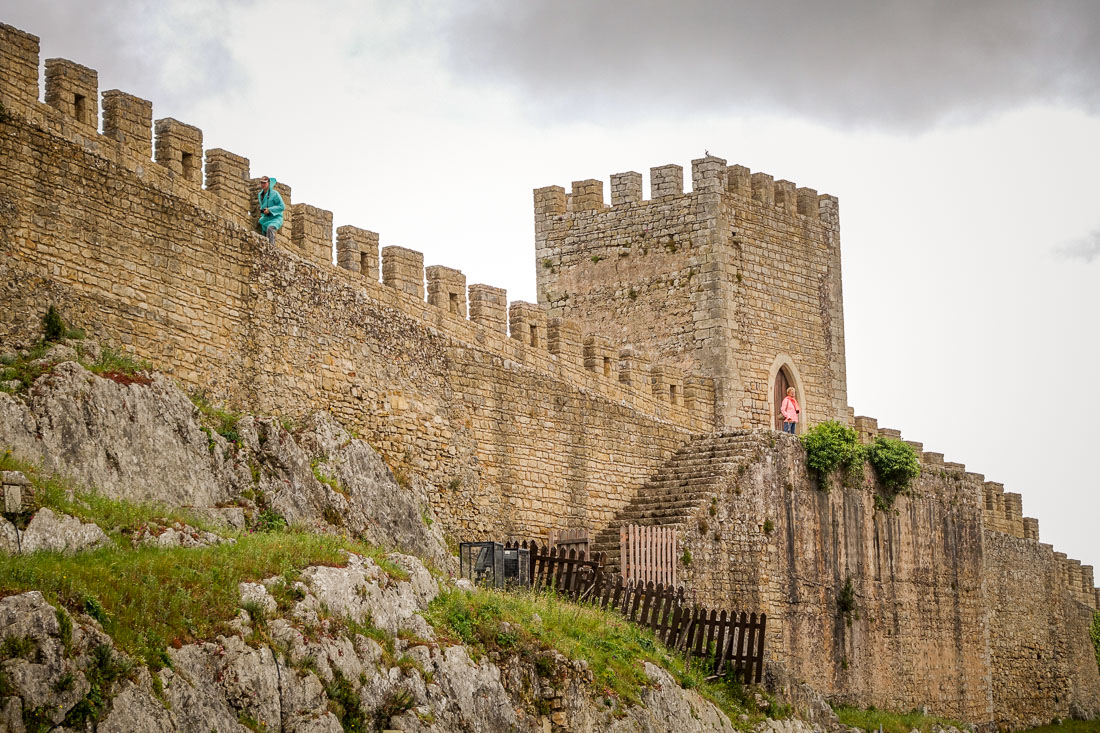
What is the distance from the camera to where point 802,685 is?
2492cm

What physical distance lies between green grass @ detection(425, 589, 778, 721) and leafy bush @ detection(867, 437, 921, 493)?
896 cm

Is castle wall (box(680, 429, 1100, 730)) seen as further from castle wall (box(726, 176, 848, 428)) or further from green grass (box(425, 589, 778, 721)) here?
green grass (box(425, 589, 778, 721))

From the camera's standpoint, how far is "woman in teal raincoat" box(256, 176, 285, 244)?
71.9ft

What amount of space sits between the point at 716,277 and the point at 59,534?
1821cm

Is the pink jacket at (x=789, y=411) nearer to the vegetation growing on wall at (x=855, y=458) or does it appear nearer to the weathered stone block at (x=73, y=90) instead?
the vegetation growing on wall at (x=855, y=458)

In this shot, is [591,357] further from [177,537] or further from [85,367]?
[177,537]

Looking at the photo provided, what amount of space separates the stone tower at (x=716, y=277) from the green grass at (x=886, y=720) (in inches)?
230

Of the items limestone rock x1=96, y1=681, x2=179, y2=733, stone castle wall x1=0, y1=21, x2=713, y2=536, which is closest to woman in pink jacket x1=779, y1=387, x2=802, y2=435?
stone castle wall x1=0, y1=21, x2=713, y2=536

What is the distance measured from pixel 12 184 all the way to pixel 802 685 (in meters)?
13.8

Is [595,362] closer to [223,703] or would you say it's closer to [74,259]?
[74,259]

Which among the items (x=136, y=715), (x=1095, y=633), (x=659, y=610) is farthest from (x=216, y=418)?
(x=1095, y=633)

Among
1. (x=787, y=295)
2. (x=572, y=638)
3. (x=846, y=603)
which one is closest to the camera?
(x=572, y=638)

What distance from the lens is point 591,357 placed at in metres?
28.3

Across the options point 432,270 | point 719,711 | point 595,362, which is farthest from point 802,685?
point 432,270
